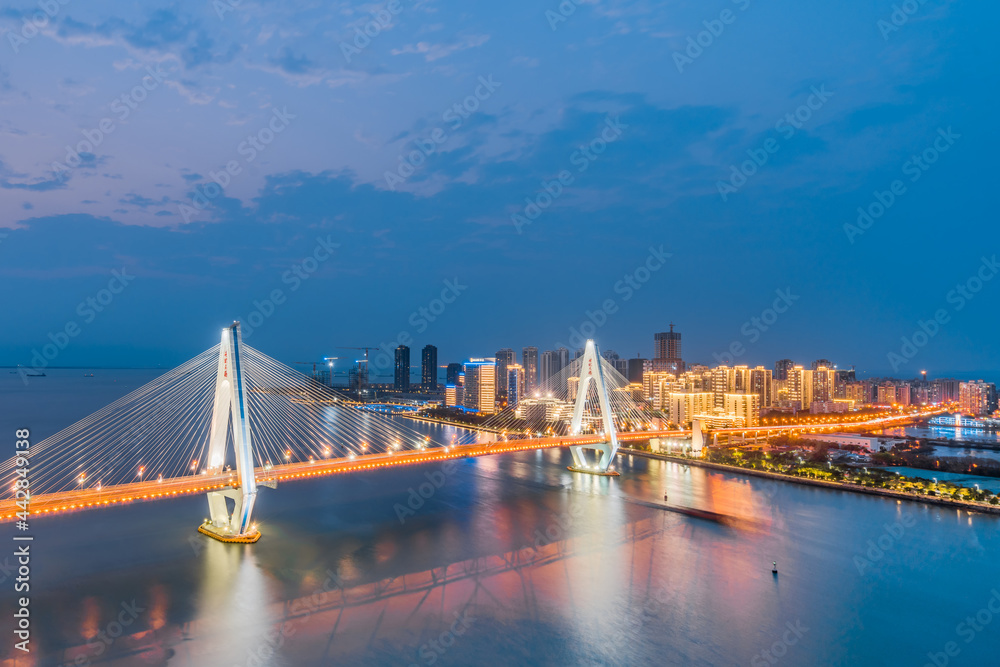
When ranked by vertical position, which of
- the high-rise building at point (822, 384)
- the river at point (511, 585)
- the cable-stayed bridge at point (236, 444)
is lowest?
the river at point (511, 585)

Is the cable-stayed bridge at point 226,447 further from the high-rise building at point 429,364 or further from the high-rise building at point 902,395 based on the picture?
the high-rise building at point 902,395

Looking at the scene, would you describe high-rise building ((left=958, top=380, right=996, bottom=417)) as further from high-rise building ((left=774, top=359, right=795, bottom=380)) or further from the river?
the river

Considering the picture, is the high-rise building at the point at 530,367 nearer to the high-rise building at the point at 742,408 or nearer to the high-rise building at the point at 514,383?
the high-rise building at the point at 514,383

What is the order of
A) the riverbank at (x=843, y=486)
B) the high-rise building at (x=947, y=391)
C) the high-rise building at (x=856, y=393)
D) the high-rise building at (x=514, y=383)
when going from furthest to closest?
the high-rise building at (x=947, y=391) < the high-rise building at (x=514, y=383) < the high-rise building at (x=856, y=393) < the riverbank at (x=843, y=486)

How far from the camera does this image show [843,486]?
12.4 metres

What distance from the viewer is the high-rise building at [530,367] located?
43.7 meters

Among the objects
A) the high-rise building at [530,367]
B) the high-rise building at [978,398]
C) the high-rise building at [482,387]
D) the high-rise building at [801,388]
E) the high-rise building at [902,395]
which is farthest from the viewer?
the high-rise building at [530,367]

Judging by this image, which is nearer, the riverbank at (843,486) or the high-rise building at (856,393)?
the riverbank at (843,486)

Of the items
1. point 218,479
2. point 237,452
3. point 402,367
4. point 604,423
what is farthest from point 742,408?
point 402,367

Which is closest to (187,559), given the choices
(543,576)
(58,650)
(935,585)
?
(58,650)

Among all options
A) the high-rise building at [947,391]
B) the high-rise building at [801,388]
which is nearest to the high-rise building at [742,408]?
the high-rise building at [801,388]

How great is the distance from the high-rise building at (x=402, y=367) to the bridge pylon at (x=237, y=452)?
41.4 meters

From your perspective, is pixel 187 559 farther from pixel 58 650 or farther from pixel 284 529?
pixel 58 650

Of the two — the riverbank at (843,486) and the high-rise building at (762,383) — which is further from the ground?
the high-rise building at (762,383)
